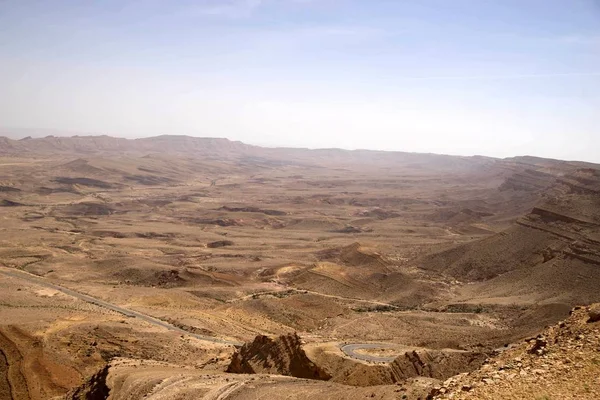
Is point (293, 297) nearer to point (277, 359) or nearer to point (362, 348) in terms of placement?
point (362, 348)

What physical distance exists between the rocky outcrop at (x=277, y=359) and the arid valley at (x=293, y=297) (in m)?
0.08

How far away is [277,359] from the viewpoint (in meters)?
A: 28.0

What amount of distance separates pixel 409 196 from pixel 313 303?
10790 cm

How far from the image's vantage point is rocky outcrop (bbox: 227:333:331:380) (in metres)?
27.0

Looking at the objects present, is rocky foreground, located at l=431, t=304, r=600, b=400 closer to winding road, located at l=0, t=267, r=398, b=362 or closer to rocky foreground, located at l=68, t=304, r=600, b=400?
rocky foreground, located at l=68, t=304, r=600, b=400

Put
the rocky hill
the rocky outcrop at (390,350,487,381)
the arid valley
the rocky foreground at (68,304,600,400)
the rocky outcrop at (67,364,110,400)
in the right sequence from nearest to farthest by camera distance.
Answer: the rocky foreground at (68,304,600,400) < the arid valley < the rocky outcrop at (67,364,110,400) < the rocky outcrop at (390,350,487,381) < the rocky hill

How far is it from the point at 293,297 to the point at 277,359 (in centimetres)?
2431

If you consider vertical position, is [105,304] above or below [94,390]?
below

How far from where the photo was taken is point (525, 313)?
147ft

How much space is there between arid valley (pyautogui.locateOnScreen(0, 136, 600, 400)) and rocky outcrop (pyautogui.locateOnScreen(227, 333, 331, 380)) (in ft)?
0.28

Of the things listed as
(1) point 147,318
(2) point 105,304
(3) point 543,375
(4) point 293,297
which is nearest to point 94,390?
(1) point 147,318

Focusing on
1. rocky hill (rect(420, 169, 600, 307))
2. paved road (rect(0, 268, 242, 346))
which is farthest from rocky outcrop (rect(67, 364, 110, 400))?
rocky hill (rect(420, 169, 600, 307))

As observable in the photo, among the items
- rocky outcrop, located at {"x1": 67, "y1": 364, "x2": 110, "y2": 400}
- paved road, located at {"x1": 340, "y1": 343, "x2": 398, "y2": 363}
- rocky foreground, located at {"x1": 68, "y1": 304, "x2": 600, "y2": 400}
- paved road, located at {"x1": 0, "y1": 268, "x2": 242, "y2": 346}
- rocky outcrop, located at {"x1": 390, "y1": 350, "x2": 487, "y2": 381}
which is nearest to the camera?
rocky foreground, located at {"x1": 68, "y1": 304, "x2": 600, "y2": 400}

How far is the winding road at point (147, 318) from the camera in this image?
30381 mm
